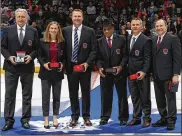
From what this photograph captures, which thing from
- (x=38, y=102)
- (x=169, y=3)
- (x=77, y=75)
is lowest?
(x=38, y=102)

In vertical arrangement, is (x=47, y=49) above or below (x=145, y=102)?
above

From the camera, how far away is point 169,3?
17656mm

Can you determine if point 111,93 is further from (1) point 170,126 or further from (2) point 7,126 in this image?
(2) point 7,126

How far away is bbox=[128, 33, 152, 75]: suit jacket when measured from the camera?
6.40m

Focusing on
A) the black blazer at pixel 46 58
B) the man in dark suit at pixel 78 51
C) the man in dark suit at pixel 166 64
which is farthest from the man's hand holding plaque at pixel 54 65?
the man in dark suit at pixel 166 64

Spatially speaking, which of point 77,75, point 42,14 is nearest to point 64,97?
point 77,75

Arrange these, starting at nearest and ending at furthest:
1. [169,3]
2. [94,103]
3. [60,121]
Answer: [60,121], [94,103], [169,3]

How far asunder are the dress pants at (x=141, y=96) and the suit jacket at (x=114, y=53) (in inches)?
10.8

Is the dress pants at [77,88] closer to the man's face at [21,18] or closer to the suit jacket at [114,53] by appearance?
the suit jacket at [114,53]

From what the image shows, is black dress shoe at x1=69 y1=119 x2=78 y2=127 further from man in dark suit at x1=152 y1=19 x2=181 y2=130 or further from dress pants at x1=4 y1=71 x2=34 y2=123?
man in dark suit at x1=152 y1=19 x2=181 y2=130

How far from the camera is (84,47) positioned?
647cm

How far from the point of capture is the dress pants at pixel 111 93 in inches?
261

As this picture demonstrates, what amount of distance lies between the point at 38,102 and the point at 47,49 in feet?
10.2

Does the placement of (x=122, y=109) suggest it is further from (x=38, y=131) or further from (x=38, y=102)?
(x=38, y=102)
